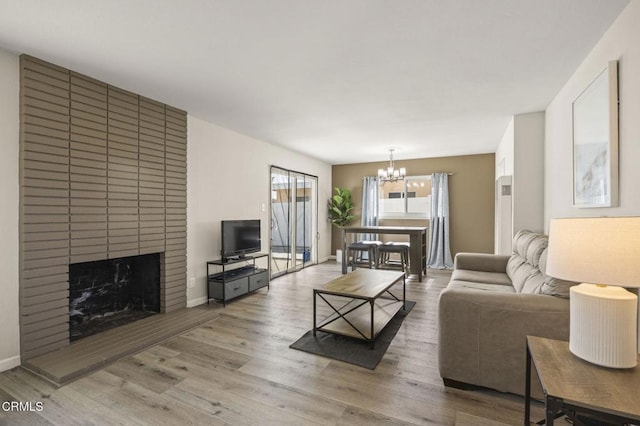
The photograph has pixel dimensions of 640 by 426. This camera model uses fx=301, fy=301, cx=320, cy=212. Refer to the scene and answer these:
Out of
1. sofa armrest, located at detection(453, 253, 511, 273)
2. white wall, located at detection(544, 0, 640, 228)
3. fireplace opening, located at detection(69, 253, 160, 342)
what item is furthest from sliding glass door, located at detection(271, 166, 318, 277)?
white wall, located at detection(544, 0, 640, 228)

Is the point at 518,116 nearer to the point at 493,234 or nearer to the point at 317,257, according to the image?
the point at 493,234

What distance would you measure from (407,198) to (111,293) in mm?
5945

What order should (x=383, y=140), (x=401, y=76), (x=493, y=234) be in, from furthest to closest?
(x=493, y=234) → (x=383, y=140) → (x=401, y=76)

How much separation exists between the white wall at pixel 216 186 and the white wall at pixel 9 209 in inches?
66.0

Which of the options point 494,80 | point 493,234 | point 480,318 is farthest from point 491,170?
point 480,318

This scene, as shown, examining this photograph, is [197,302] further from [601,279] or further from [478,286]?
[601,279]

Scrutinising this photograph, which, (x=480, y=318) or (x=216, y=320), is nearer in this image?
(x=480, y=318)

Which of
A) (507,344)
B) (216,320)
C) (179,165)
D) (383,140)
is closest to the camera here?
(507,344)

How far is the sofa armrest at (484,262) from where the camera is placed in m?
3.83

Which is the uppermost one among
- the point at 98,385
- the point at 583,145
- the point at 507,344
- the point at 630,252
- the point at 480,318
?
the point at 583,145

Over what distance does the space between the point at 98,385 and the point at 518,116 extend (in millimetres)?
Result: 5095

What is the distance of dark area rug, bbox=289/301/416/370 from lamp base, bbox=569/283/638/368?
1443 mm

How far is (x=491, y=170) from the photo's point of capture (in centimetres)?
632

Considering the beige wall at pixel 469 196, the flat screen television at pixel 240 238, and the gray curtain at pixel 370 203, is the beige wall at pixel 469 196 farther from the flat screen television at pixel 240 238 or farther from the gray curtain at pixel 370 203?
the flat screen television at pixel 240 238
